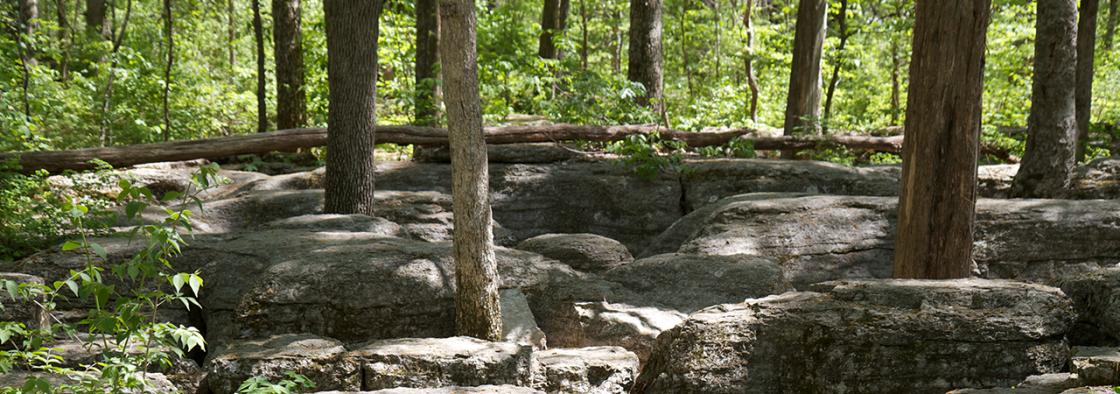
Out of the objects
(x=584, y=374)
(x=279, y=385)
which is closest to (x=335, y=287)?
(x=279, y=385)

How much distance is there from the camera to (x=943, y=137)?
279 inches

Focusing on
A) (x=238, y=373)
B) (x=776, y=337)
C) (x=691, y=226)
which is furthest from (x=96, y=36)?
(x=776, y=337)

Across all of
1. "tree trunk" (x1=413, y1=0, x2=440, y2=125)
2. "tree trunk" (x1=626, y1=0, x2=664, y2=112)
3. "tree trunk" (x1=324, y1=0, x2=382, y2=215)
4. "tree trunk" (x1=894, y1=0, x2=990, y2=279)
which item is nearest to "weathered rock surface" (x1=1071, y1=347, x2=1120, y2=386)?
"tree trunk" (x1=894, y1=0, x2=990, y2=279)

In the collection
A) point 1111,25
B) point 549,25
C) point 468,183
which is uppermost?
point 1111,25

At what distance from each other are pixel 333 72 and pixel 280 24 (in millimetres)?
6162

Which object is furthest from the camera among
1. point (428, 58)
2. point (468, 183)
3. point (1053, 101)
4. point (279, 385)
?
point (428, 58)

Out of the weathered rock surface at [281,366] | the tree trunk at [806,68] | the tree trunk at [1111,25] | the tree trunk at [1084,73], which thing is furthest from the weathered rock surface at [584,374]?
the tree trunk at [1111,25]

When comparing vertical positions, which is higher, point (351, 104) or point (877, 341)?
point (351, 104)

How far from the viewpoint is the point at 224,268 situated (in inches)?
296

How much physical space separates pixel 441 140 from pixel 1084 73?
1053cm

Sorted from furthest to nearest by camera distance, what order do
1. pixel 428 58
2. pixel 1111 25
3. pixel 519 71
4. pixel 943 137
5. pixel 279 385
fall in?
pixel 1111 25 < pixel 519 71 < pixel 428 58 < pixel 943 137 < pixel 279 385

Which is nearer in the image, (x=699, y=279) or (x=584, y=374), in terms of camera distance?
(x=584, y=374)

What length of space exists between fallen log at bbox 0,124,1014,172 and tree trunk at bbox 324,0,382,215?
2.85m

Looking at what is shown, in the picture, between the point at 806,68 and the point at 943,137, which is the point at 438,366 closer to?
the point at 943,137
